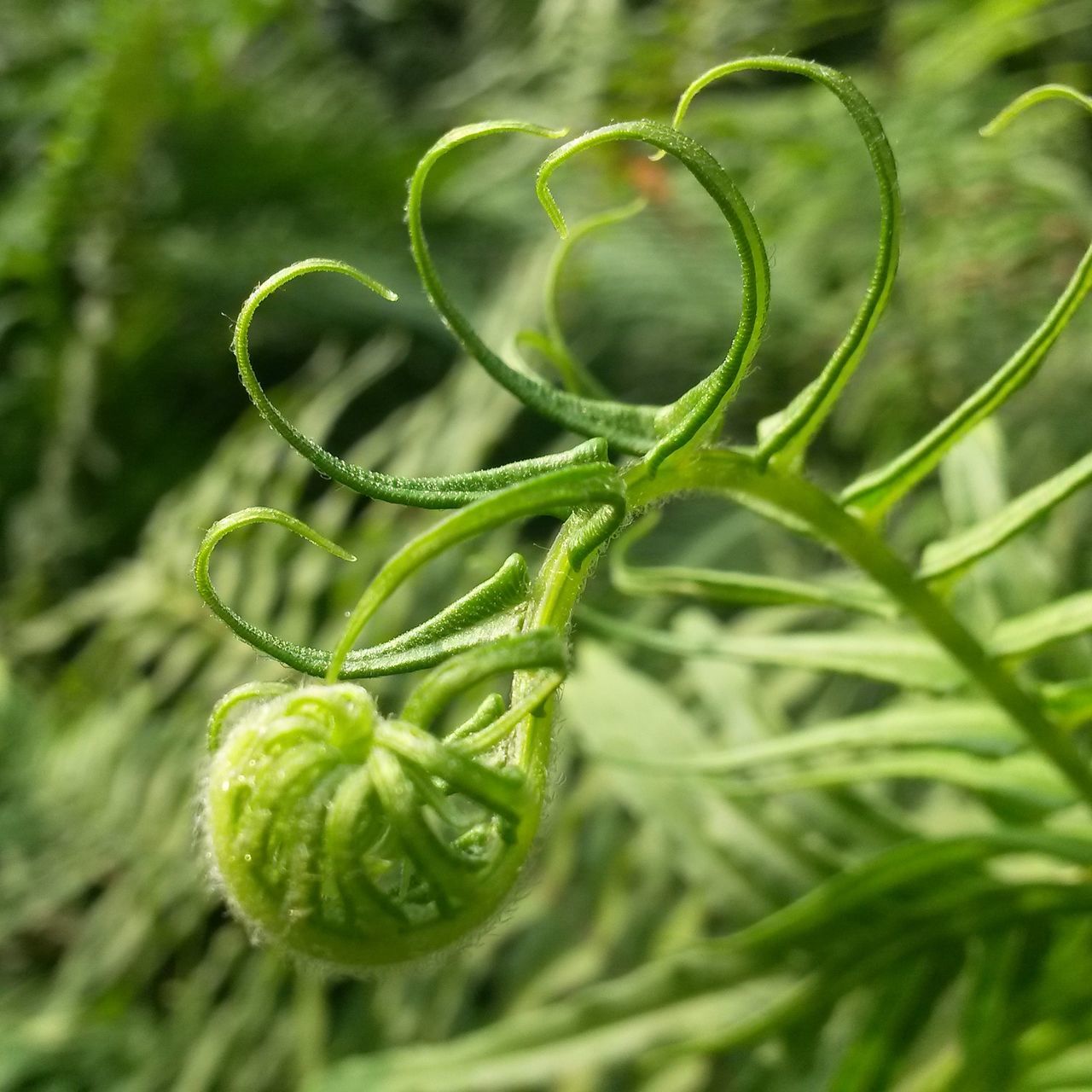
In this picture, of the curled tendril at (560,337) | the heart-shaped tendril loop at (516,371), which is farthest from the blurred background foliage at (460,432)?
the heart-shaped tendril loop at (516,371)

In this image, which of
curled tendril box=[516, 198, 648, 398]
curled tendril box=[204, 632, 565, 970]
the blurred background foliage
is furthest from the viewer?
the blurred background foliage

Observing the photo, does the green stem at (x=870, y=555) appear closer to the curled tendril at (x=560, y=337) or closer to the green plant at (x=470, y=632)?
the green plant at (x=470, y=632)

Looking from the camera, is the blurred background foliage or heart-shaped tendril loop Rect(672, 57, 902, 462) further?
the blurred background foliage

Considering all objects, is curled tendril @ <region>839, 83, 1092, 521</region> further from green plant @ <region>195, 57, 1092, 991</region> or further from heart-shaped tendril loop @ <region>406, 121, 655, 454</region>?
heart-shaped tendril loop @ <region>406, 121, 655, 454</region>

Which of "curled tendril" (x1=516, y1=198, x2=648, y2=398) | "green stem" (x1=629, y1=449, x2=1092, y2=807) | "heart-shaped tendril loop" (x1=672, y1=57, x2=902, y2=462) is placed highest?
"curled tendril" (x1=516, y1=198, x2=648, y2=398)

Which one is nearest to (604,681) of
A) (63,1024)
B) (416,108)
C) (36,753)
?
(63,1024)

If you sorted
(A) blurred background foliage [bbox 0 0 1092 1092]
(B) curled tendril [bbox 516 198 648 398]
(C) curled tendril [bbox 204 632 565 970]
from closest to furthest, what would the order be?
1. (C) curled tendril [bbox 204 632 565 970]
2. (B) curled tendril [bbox 516 198 648 398]
3. (A) blurred background foliage [bbox 0 0 1092 1092]

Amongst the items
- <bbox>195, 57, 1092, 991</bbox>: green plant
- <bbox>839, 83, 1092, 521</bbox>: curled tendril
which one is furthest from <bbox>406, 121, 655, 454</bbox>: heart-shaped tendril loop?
<bbox>839, 83, 1092, 521</bbox>: curled tendril
